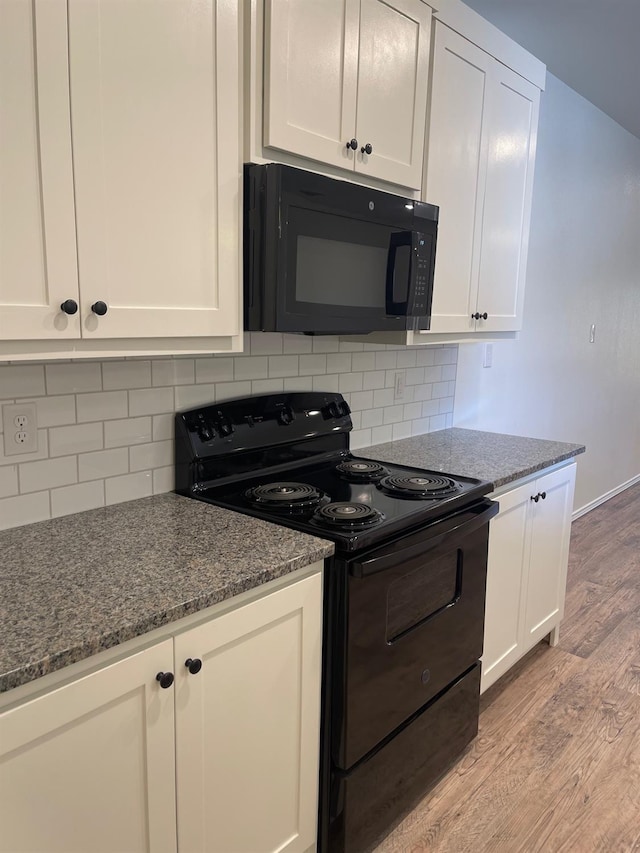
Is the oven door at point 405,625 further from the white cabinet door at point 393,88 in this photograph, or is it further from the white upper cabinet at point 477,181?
the white cabinet door at point 393,88

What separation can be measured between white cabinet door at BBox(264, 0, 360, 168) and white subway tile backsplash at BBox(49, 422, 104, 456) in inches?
33.0

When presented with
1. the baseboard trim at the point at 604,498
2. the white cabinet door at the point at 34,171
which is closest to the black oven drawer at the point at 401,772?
the white cabinet door at the point at 34,171

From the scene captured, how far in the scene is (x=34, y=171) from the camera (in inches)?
45.7

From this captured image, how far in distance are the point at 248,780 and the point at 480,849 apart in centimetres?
83

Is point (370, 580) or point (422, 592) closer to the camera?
point (370, 580)

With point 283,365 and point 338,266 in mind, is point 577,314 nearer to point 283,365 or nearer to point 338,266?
point 283,365

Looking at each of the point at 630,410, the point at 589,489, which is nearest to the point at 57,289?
the point at 589,489

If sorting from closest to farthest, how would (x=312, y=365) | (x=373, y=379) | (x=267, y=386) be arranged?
(x=267, y=386), (x=312, y=365), (x=373, y=379)

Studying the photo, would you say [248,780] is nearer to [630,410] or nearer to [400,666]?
[400,666]

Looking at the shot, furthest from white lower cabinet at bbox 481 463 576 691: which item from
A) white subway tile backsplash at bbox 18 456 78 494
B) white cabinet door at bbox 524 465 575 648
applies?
white subway tile backsplash at bbox 18 456 78 494

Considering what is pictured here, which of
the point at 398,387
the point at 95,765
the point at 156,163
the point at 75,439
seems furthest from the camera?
the point at 398,387

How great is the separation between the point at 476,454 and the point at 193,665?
1.55 meters

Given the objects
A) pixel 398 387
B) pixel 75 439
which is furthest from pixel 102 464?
pixel 398 387

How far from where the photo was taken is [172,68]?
1.35 m
